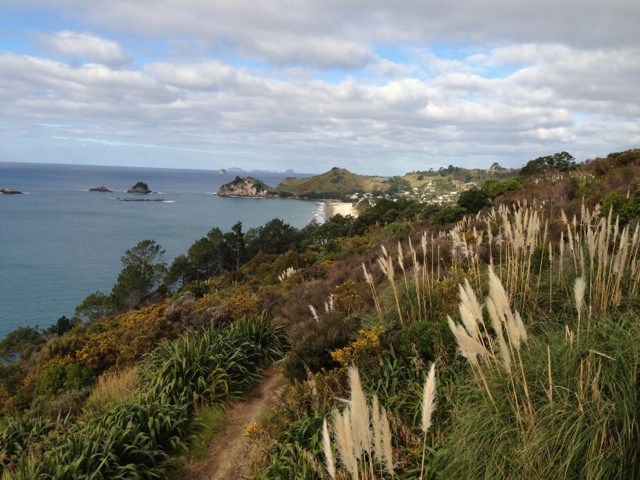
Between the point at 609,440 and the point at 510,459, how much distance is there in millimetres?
645

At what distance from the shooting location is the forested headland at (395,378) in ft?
10.1

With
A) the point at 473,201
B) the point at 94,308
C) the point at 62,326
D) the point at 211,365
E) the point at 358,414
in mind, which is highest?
the point at 473,201

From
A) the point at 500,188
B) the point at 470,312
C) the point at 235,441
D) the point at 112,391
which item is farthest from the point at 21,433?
the point at 500,188

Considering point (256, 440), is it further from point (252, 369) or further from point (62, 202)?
point (62, 202)

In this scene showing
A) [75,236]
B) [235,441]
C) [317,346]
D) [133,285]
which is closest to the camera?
[235,441]

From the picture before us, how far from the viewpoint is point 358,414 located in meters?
2.34

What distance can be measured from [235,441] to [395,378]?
8.14 ft

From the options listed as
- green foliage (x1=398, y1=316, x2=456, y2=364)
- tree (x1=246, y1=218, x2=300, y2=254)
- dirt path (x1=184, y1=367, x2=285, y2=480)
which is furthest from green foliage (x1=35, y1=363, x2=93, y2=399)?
tree (x1=246, y1=218, x2=300, y2=254)

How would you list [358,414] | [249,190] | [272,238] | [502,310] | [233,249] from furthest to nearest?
[249,190] → [272,238] → [233,249] → [502,310] → [358,414]

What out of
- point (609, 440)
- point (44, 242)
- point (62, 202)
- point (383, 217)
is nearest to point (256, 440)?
point (609, 440)

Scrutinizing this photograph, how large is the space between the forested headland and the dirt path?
0.65 ft

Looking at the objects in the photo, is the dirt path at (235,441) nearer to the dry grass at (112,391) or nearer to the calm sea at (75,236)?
the dry grass at (112,391)

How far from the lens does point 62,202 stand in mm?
138250

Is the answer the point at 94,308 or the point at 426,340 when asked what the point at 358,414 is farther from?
the point at 94,308
